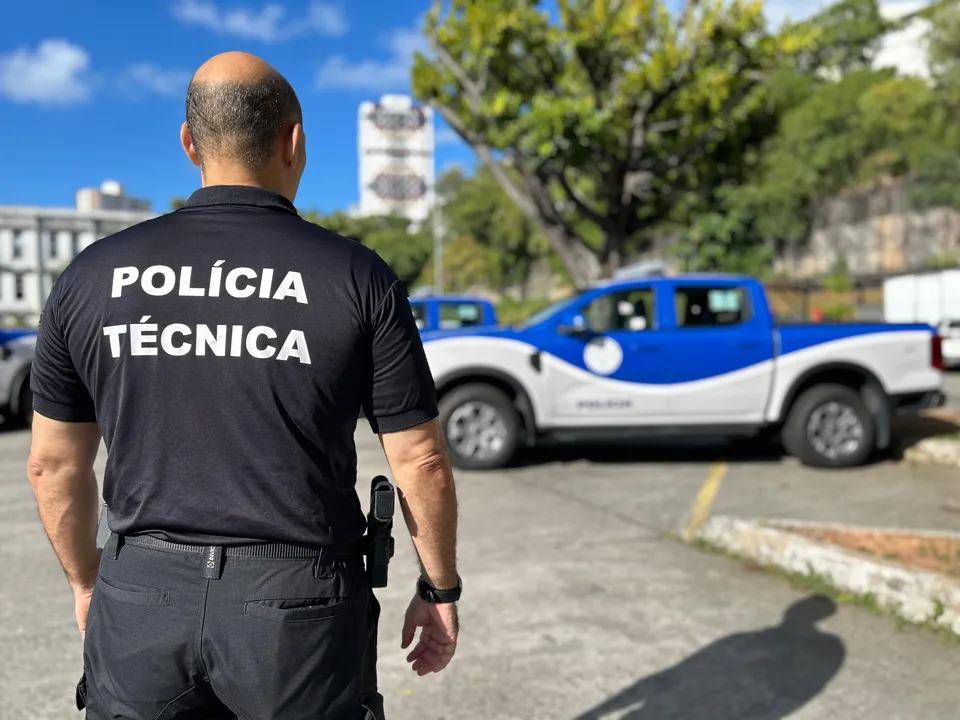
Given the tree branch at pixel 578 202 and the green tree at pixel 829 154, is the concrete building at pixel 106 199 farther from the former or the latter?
the tree branch at pixel 578 202

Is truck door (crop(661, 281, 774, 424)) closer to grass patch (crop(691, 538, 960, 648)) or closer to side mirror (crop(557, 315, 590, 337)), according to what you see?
side mirror (crop(557, 315, 590, 337))

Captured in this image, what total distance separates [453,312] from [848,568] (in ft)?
29.6

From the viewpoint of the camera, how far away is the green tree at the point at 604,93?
15.8m

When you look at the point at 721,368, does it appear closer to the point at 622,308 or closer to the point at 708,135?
the point at 622,308

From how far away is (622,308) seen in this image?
27.8 feet

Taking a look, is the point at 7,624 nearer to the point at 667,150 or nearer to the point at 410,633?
the point at 410,633

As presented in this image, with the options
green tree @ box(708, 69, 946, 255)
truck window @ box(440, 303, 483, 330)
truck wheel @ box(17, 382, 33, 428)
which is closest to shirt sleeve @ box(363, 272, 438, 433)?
truck wheel @ box(17, 382, 33, 428)

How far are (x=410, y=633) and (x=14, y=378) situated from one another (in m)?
10.4

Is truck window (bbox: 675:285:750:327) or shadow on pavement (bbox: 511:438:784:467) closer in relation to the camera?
truck window (bbox: 675:285:750:327)

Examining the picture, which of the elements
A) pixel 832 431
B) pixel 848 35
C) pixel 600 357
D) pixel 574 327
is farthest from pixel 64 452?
pixel 848 35

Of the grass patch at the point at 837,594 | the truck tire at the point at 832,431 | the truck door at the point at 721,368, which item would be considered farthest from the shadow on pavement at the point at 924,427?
the grass patch at the point at 837,594

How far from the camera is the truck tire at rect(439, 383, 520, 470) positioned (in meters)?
8.27

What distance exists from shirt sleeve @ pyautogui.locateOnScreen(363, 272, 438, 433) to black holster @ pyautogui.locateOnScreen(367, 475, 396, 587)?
15 cm

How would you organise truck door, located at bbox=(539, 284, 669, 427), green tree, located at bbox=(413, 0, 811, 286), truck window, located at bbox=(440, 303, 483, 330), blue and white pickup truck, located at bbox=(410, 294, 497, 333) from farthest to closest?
green tree, located at bbox=(413, 0, 811, 286)
truck window, located at bbox=(440, 303, 483, 330)
blue and white pickup truck, located at bbox=(410, 294, 497, 333)
truck door, located at bbox=(539, 284, 669, 427)
